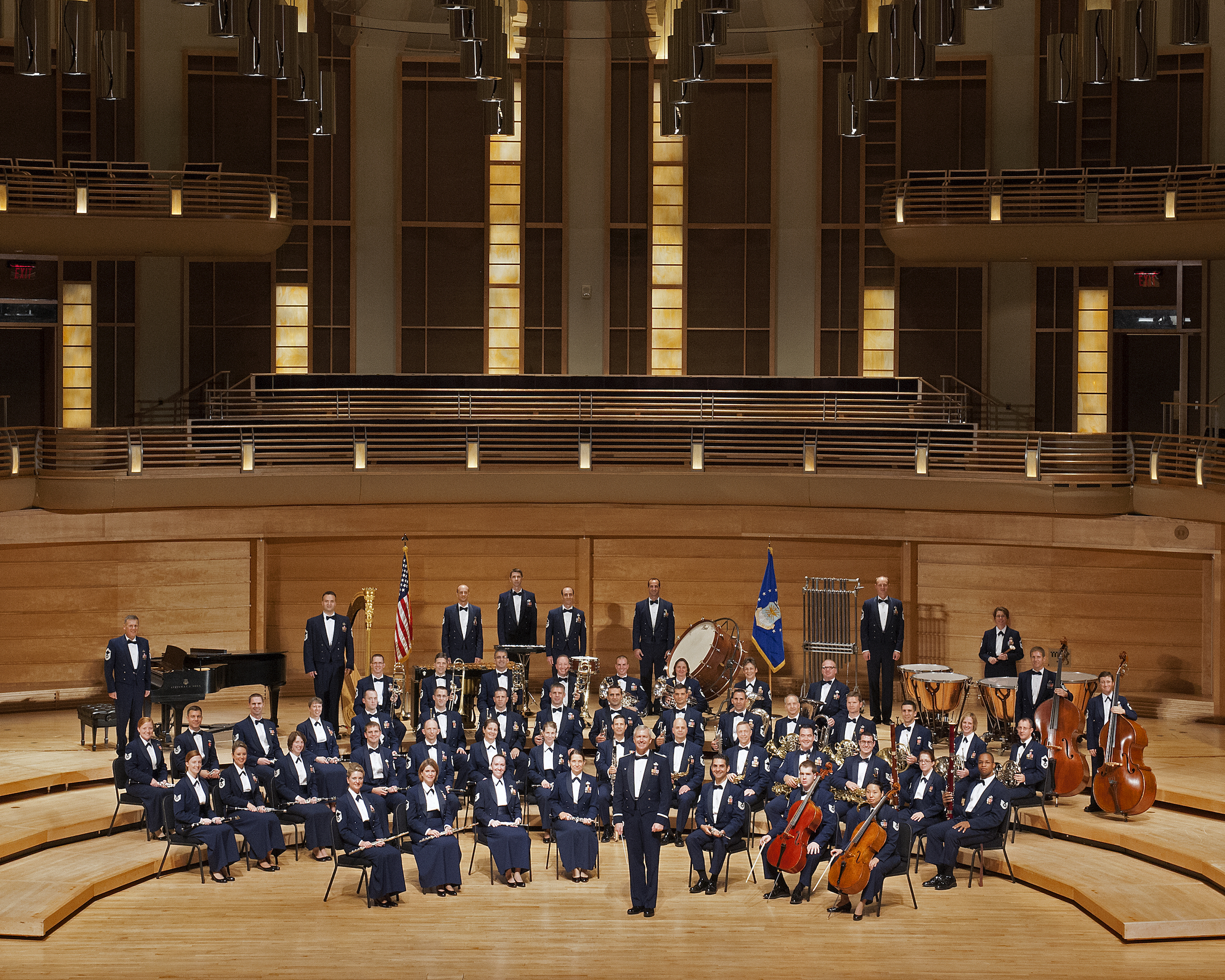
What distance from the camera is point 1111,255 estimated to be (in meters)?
21.5

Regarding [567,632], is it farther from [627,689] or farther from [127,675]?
[127,675]

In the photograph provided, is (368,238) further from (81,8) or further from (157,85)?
(81,8)

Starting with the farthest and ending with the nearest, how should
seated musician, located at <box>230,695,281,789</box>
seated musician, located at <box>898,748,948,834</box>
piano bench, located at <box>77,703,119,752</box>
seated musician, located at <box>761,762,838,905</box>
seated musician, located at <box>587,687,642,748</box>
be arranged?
piano bench, located at <box>77,703,119,752</box>, seated musician, located at <box>587,687,642,748</box>, seated musician, located at <box>230,695,281,789</box>, seated musician, located at <box>898,748,948,834</box>, seated musician, located at <box>761,762,838,905</box>

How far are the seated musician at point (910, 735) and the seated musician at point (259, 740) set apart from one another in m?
5.80

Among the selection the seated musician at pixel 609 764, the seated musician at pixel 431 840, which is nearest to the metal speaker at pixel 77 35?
the seated musician at pixel 431 840

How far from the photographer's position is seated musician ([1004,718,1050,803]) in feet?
45.3

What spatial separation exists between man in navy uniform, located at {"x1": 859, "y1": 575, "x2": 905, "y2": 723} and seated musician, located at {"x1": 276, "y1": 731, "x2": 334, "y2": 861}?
671 centimetres

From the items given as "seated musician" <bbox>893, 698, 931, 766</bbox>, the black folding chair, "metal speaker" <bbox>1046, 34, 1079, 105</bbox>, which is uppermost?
"metal speaker" <bbox>1046, 34, 1079, 105</bbox>

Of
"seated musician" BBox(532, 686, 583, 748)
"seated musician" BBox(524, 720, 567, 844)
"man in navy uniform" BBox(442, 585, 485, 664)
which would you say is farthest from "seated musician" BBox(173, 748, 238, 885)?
"man in navy uniform" BBox(442, 585, 485, 664)

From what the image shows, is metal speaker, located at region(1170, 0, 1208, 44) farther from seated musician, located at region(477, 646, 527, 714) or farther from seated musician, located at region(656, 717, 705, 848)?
seated musician, located at region(477, 646, 527, 714)

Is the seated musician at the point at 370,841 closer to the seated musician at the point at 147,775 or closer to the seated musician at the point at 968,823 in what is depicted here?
the seated musician at the point at 147,775

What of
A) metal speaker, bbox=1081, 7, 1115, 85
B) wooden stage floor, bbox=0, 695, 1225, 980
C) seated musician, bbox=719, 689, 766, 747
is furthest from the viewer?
metal speaker, bbox=1081, 7, 1115, 85

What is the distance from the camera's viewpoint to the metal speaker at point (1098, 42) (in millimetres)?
15273

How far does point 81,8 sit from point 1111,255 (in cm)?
1389
